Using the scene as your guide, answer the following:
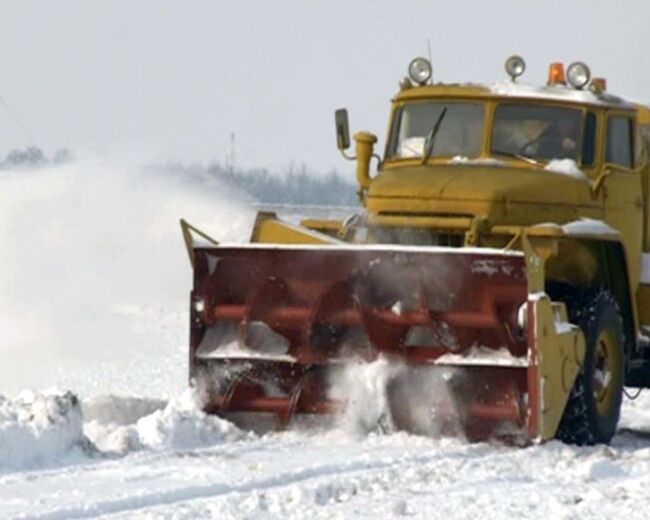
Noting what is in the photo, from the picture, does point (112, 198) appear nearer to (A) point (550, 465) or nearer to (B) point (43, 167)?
(B) point (43, 167)

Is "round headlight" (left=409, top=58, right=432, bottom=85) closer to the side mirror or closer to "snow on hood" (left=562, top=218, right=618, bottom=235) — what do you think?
the side mirror

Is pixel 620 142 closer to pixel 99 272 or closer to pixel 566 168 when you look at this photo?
pixel 566 168

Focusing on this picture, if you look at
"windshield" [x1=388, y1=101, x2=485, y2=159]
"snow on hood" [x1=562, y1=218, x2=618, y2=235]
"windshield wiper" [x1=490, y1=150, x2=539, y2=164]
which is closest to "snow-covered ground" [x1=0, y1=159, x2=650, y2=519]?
"snow on hood" [x1=562, y1=218, x2=618, y2=235]

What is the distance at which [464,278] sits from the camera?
11391 millimetres

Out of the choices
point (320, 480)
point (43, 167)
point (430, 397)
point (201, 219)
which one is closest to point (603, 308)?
point (430, 397)

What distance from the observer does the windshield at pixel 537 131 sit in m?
12.9

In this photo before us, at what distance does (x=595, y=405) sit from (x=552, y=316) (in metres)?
1.04

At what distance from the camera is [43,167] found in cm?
2103

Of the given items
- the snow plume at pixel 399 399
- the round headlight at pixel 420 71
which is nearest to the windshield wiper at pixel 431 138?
the round headlight at pixel 420 71

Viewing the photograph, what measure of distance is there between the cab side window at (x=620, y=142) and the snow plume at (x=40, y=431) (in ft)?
15.2

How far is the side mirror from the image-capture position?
13359mm

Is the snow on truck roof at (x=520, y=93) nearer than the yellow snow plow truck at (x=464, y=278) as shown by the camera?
No

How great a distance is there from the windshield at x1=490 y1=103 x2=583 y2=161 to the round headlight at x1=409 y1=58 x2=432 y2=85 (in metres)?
0.72

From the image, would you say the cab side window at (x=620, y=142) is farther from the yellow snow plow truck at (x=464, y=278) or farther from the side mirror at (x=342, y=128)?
the side mirror at (x=342, y=128)
